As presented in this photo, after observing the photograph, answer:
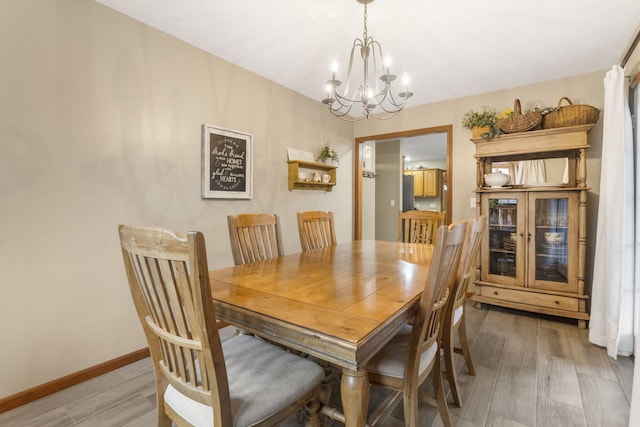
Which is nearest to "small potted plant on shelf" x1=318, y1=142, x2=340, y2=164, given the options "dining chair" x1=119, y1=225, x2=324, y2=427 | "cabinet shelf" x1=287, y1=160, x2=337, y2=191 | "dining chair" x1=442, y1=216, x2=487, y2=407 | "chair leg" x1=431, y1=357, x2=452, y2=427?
"cabinet shelf" x1=287, y1=160, x2=337, y2=191

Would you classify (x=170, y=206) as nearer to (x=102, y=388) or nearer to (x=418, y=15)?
(x=102, y=388)

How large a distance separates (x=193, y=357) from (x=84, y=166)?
170 cm

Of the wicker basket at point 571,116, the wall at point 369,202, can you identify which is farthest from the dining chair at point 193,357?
the wall at point 369,202

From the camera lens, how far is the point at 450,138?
3744 millimetres

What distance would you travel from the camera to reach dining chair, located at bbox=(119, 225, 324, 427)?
31.5 inches

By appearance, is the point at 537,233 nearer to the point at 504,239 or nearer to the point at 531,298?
the point at 504,239

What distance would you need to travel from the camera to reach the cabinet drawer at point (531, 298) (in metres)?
2.82

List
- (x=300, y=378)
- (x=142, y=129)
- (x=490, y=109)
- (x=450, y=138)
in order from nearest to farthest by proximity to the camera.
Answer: (x=300, y=378) → (x=142, y=129) → (x=490, y=109) → (x=450, y=138)

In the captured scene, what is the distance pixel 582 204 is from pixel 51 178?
403 centimetres

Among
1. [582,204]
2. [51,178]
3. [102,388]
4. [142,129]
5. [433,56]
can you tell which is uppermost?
[433,56]

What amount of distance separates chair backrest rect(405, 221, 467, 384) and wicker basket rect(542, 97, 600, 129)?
7.97 ft

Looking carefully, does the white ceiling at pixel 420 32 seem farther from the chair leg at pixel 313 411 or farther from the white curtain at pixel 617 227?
the chair leg at pixel 313 411

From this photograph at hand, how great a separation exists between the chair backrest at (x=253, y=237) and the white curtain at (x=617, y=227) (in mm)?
2514

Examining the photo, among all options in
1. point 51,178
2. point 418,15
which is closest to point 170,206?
point 51,178
